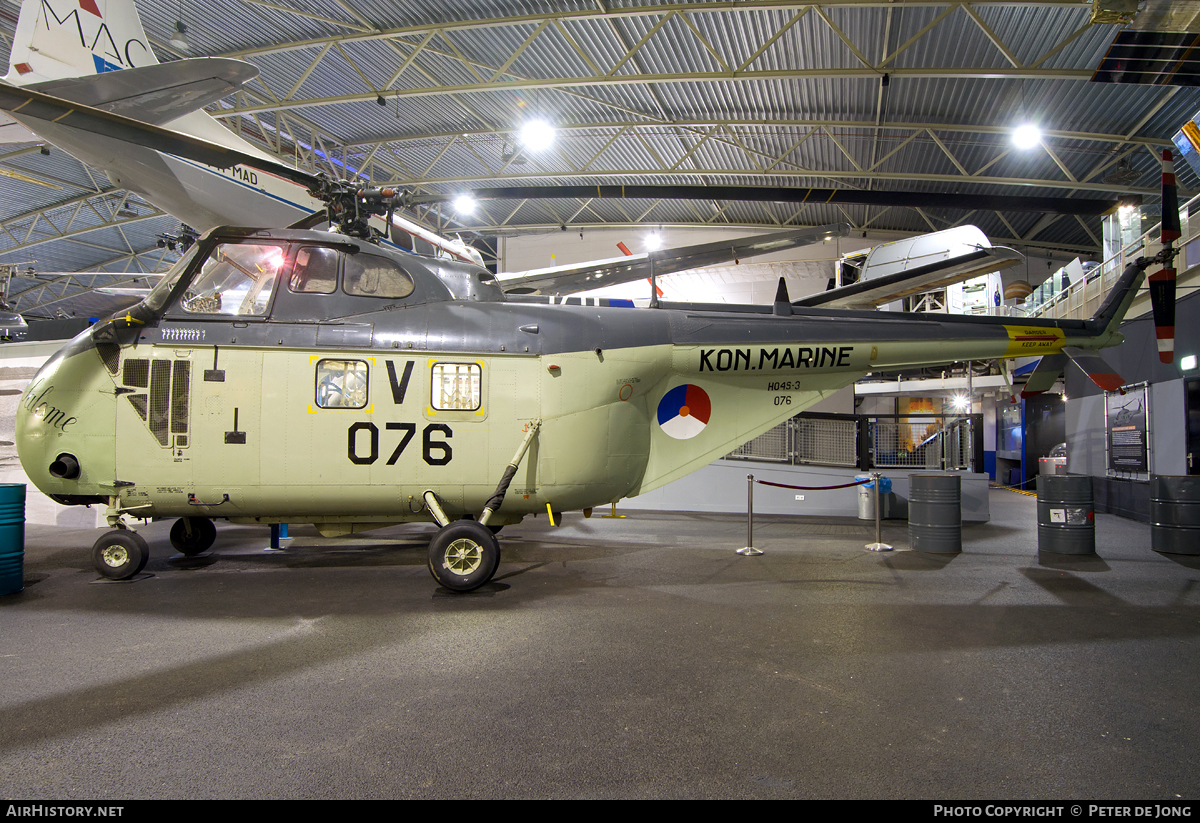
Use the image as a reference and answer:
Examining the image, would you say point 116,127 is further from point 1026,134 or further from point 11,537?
point 1026,134

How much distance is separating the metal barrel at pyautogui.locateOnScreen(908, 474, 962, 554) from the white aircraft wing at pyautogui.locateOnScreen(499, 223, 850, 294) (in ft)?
18.0

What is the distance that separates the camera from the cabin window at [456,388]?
5250mm

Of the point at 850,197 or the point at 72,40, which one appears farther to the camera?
the point at 850,197

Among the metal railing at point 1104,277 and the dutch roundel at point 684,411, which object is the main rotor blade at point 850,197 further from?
the dutch roundel at point 684,411

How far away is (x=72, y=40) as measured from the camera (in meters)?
8.50

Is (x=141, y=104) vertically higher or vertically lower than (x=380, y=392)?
higher

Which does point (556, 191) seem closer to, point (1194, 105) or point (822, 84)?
point (822, 84)

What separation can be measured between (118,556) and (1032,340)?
947cm

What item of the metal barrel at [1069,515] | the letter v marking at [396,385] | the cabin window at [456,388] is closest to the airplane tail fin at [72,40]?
the letter v marking at [396,385]

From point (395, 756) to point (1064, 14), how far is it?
14528 mm

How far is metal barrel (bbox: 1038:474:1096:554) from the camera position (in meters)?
6.95

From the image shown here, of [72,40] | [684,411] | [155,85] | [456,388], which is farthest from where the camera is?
[72,40]

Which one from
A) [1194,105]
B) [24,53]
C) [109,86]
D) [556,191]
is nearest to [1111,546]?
[556,191]

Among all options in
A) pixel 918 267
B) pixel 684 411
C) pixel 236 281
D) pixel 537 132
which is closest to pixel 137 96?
pixel 236 281
